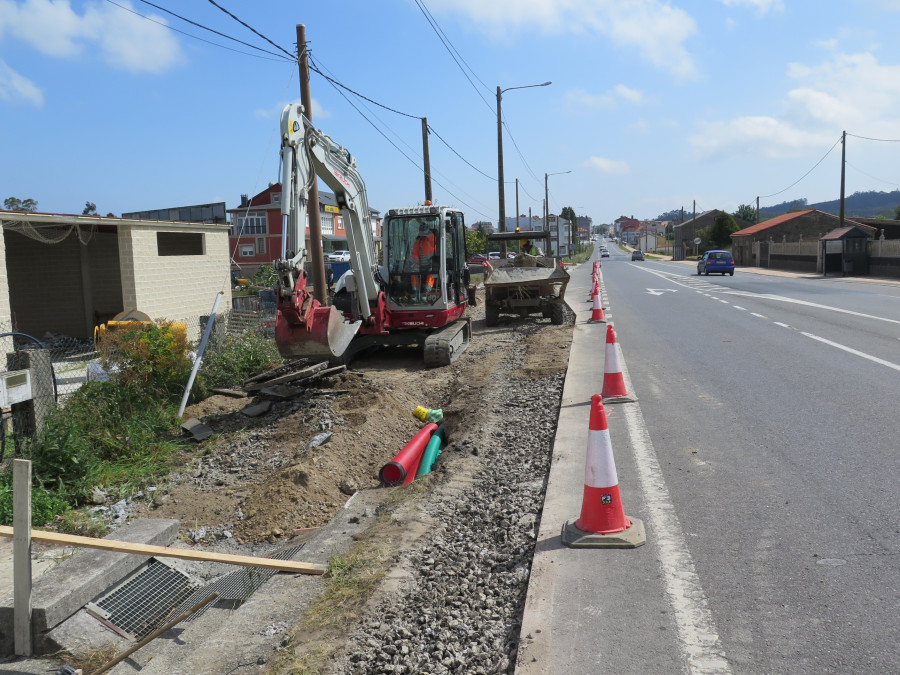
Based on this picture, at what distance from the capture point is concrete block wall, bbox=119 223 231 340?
19.3m

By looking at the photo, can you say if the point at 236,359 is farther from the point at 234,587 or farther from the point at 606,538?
the point at 606,538

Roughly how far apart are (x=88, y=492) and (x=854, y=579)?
6.64 m

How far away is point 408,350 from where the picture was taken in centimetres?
1605

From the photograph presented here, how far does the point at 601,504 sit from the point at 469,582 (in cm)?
100

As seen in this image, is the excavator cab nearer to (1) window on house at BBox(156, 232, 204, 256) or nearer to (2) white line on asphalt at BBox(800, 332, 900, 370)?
(2) white line on asphalt at BBox(800, 332, 900, 370)

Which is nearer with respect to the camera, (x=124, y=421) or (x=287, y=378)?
(x=124, y=421)

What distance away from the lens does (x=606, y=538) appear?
4.56 metres

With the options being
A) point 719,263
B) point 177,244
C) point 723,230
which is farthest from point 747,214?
point 177,244

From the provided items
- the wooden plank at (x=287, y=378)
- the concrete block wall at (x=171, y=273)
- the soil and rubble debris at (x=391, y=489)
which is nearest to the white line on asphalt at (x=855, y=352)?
the soil and rubble debris at (x=391, y=489)

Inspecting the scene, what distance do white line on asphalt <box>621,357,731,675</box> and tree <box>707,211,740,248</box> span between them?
282ft

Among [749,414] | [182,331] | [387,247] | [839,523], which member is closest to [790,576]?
[839,523]

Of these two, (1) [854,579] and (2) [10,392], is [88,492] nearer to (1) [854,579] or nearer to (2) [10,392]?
(2) [10,392]

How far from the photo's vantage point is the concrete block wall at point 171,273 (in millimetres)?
19312

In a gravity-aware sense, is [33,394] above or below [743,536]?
above
